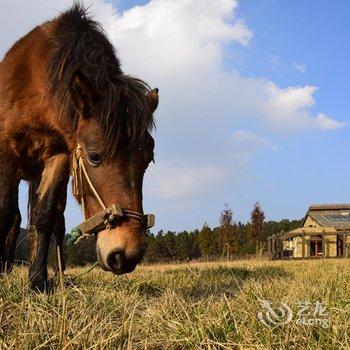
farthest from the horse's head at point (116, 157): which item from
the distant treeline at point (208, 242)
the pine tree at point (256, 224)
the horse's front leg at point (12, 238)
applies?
the pine tree at point (256, 224)

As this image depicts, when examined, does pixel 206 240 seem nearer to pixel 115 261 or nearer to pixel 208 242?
pixel 208 242

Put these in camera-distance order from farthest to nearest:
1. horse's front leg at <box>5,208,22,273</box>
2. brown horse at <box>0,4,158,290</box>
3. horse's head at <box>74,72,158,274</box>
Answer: horse's front leg at <box>5,208,22,273</box> < brown horse at <box>0,4,158,290</box> < horse's head at <box>74,72,158,274</box>

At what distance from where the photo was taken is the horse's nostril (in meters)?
3.08

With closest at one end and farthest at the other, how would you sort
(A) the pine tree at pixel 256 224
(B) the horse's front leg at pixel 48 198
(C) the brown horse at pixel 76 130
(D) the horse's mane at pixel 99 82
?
(C) the brown horse at pixel 76 130 < (D) the horse's mane at pixel 99 82 < (B) the horse's front leg at pixel 48 198 < (A) the pine tree at pixel 256 224

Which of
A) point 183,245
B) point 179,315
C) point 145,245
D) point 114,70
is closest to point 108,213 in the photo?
point 145,245

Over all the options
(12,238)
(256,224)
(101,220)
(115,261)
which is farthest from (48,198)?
(256,224)

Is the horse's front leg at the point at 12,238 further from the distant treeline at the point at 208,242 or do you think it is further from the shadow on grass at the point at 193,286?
the distant treeline at the point at 208,242

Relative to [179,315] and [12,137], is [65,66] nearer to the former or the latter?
[12,137]

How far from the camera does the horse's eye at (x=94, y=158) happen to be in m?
3.56

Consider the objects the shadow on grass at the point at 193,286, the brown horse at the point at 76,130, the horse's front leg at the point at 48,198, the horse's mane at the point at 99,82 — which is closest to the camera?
the brown horse at the point at 76,130

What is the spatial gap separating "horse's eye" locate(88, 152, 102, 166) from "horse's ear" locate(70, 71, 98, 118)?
14.9 inches

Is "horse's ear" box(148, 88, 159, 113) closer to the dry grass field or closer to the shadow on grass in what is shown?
the shadow on grass

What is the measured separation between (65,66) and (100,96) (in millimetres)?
724

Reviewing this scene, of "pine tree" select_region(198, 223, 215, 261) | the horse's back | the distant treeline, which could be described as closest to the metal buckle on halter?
the horse's back
